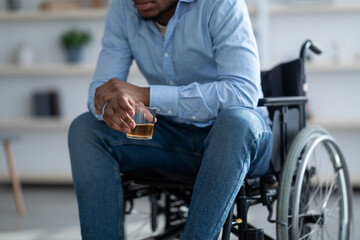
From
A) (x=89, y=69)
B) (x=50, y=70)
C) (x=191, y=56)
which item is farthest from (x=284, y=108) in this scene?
(x=50, y=70)

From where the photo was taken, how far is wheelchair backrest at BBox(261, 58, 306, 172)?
140cm

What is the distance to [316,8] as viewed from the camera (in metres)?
3.28

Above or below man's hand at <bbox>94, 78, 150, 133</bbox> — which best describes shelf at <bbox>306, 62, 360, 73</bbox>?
below

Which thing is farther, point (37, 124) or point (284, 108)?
point (37, 124)

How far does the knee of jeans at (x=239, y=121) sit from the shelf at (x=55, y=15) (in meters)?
2.49

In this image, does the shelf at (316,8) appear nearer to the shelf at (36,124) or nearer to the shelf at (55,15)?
the shelf at (55,15)

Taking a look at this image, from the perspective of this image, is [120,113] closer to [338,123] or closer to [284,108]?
[284,108]

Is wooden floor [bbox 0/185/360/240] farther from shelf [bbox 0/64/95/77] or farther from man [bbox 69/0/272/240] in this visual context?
shelf [bbox 0/64/95/77]

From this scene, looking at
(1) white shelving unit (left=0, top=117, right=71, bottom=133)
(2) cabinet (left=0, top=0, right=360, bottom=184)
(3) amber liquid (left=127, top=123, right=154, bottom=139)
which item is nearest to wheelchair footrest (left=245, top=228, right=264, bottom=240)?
(3) amber liquid (left=127, top=123, right=154, bottom=139)

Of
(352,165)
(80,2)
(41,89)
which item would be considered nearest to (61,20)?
(80,2)

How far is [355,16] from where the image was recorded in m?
3.35

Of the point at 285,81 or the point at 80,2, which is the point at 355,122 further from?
the point at 80,2

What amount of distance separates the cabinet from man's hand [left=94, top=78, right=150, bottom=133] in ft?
6.69

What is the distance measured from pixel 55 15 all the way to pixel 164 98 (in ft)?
8.16
